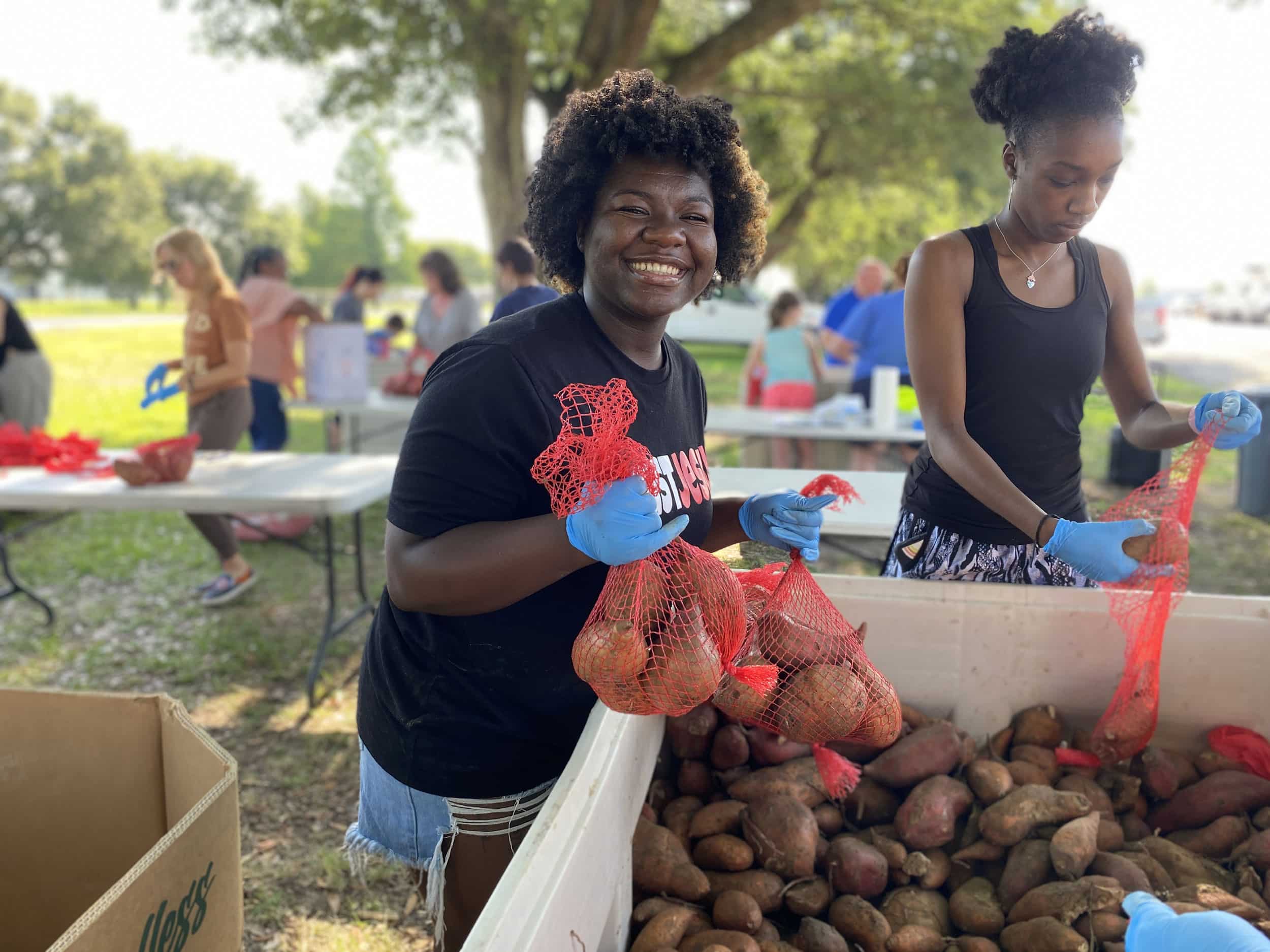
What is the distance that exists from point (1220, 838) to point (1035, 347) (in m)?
1.04

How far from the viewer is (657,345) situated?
1569 mm

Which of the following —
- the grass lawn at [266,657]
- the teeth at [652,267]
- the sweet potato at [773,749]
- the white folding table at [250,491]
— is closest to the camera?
the teeth at [652,267]

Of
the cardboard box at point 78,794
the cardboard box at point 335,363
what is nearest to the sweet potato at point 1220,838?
the cardboard box at point 78,794

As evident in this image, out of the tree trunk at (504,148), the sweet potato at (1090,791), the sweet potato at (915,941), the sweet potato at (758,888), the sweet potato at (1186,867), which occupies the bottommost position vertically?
the sweet potato at (915,941)

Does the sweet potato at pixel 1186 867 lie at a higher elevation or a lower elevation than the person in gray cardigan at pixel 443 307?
lower

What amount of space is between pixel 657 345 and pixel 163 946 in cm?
113

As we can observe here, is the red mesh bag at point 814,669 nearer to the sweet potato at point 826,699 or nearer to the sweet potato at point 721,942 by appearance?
the sweet potato at point 826,699

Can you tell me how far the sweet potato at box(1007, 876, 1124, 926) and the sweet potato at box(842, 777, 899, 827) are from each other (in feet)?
1.05

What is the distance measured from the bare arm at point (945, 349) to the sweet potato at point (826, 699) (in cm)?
57

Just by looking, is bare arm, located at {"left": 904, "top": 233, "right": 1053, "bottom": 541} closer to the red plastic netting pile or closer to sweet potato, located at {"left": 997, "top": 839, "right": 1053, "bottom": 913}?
sweet potato, located at {"left": 997, "top": 839, "right": 1053, "bottom": 913}

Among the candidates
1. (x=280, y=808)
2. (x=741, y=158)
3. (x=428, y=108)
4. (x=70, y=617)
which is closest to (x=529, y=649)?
(x=741, y=158)

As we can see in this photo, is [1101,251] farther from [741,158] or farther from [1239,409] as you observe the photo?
[741,158]

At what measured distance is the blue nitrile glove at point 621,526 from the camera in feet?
3.70

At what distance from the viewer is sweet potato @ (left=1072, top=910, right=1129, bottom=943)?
5.10ft
